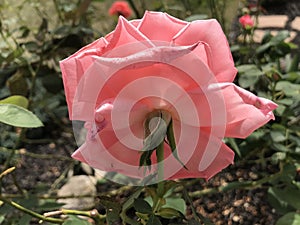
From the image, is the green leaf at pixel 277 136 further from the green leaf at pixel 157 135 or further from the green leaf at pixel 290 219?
the green leaf at pixel 157 135

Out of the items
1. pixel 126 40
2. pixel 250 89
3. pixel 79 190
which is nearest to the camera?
pixel 126 40

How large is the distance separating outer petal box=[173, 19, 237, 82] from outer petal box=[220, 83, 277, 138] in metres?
0.02

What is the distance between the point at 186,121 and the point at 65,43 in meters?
0.84

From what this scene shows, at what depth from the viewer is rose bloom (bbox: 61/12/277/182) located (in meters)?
0.53

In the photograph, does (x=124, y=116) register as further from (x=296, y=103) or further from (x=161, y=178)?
(x=296, y=103)

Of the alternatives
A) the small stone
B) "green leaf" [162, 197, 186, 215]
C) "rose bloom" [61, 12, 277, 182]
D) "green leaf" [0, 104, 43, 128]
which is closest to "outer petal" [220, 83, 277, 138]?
"rose bloom" [61, 12, 277, 182]

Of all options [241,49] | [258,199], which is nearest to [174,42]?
[241,49]

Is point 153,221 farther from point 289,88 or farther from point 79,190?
point 79,190

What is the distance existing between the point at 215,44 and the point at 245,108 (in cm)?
7

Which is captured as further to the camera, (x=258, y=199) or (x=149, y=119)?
(x=258, y=199)

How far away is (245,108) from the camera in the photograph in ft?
1.83

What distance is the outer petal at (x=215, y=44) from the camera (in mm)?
559

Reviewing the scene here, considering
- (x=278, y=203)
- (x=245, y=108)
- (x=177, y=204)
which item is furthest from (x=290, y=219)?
(x=245, y=108)

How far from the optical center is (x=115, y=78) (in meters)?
0.54
